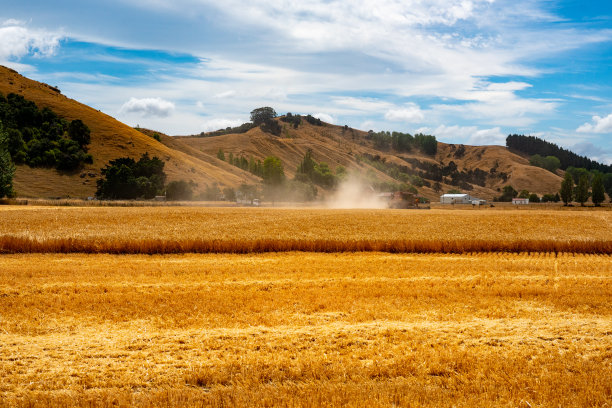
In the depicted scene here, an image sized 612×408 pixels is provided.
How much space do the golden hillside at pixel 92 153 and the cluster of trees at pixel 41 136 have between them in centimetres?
248

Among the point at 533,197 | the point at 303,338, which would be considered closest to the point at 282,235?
the point at 303,338

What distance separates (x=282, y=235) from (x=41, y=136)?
333ft

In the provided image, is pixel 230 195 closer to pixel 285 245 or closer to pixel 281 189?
pixel 281 189

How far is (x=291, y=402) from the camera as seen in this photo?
809cm

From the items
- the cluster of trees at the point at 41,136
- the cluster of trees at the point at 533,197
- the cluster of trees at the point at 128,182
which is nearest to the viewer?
the cluster of trees at the point at 128,182

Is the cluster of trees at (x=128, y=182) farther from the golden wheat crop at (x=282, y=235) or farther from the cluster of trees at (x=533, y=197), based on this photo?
the cluster of trees at (x=533, y=197)

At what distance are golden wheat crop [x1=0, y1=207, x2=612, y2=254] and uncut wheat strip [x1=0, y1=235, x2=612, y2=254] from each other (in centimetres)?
5

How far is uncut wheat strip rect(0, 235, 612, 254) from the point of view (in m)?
28.5

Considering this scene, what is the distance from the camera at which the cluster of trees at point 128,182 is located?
91688 mm

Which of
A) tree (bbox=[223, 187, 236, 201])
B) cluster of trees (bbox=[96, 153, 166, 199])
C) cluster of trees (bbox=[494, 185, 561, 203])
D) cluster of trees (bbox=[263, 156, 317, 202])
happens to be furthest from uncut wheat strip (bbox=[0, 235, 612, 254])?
cluster of trees (bbox=[494, 185, 561, 203])

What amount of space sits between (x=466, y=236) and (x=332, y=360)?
24.1 metres

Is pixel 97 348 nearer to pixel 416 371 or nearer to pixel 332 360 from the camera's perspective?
pixel 332 360

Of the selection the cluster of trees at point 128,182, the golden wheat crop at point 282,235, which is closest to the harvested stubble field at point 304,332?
the golden wheat crop at point 282,235

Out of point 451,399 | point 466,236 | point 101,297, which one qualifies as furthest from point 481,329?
point 466,236
